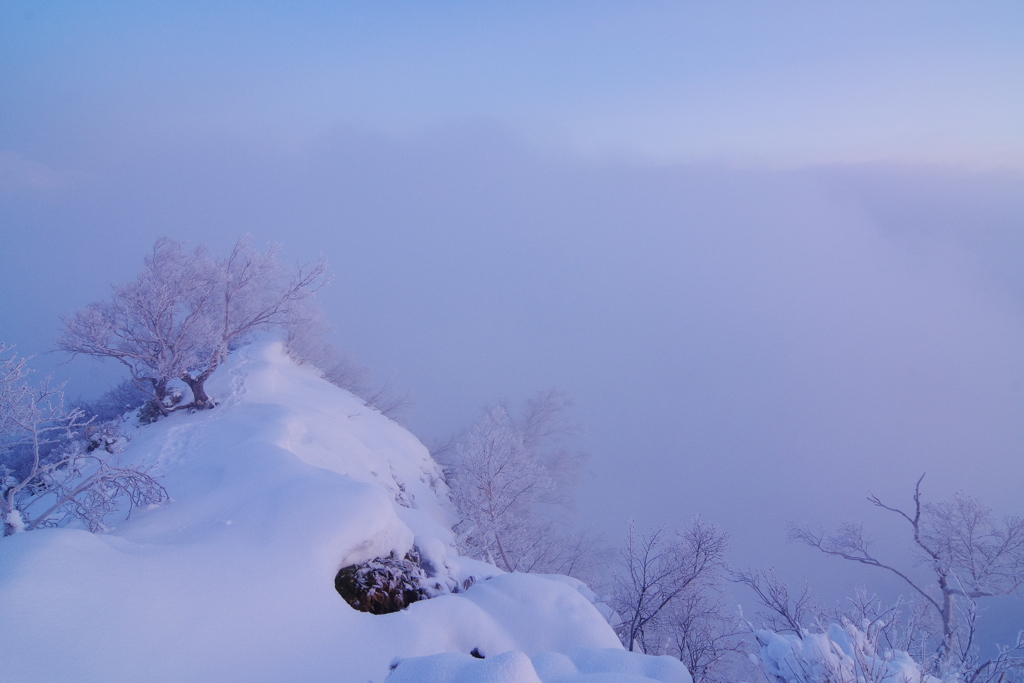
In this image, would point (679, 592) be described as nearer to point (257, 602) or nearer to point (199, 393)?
point (257, 602)

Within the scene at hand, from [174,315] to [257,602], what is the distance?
32.9 feet

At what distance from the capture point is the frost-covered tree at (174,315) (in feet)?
37.7

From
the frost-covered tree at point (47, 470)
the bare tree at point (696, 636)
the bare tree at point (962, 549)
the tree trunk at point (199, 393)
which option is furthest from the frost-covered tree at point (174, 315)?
the bare tree at point (962, 549)

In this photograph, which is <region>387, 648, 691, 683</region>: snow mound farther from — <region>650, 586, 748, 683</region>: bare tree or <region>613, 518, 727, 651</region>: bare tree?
<region>650, 586, 748, 683</region>: bare tree

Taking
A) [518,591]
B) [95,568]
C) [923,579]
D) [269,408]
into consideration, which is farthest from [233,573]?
[923,579]

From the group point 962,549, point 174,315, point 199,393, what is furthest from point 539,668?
point 962,549

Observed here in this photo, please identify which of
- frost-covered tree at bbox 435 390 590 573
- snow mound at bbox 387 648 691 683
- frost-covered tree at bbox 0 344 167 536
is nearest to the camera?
snow mound at bbox 387 648 691 683

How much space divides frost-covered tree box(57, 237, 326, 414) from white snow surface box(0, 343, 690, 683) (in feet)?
10.9

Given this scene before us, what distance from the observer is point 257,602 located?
16.5ft

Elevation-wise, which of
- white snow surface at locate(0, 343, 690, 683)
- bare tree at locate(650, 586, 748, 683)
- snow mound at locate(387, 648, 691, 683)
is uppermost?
snow mound at locate(387, 648, 691, 683)

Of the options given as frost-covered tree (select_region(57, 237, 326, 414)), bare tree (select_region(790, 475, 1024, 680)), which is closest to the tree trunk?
frost-covered tree (select_region(57, 237, 326, 414))

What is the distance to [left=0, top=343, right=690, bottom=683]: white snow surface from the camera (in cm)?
385

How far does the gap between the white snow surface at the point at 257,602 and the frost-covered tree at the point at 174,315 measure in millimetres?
3324

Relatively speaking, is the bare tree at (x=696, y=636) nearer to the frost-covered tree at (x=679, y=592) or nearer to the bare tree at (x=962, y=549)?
the frost-covered tree at (x=679, y=592)
